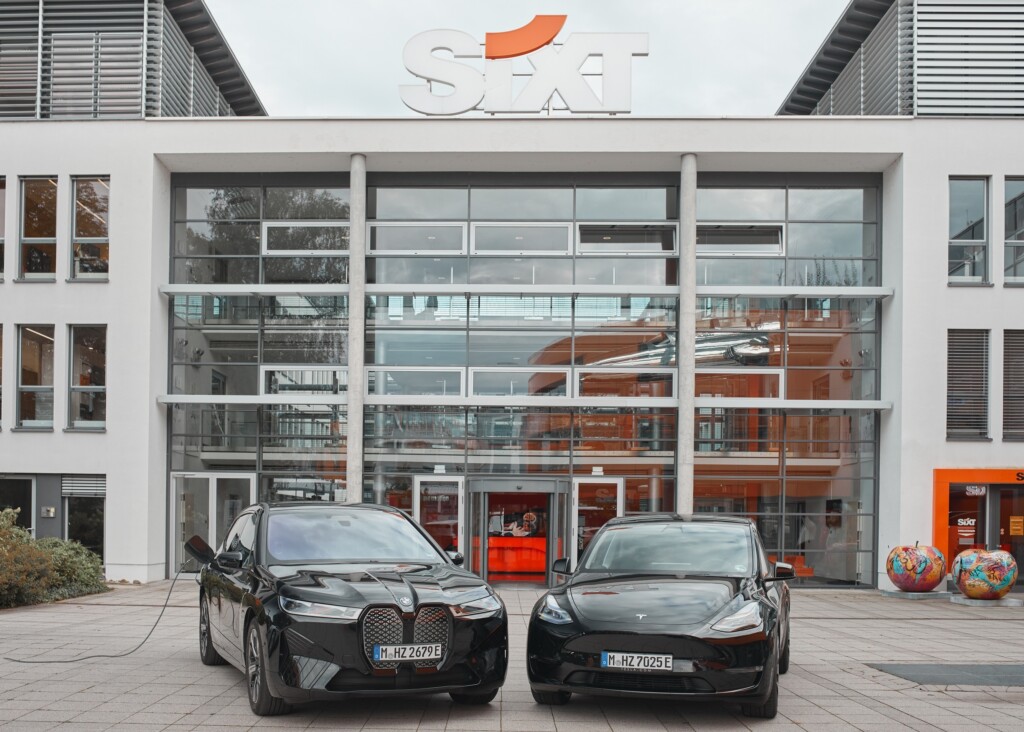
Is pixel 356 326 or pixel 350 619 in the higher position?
pixel 356 326

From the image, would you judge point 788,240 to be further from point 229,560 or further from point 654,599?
point 229,560

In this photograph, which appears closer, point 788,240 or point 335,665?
point 335,665

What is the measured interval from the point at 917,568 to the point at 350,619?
49.6 feet

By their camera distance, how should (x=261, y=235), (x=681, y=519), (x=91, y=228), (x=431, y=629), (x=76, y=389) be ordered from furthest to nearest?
1. (x=261, y=235)
2. (x=91, y=228)
3. (x=76, y=389)
4. (x=681, y=519)
5. (x=431, y=629)

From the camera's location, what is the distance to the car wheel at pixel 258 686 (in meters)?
8.10

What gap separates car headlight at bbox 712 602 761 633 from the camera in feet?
26.7

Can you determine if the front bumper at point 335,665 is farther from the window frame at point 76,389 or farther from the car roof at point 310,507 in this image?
the window frame at point 76,389

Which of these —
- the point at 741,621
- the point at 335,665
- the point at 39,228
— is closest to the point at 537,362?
the point at 39,228

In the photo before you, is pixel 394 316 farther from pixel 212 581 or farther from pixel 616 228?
pixel 212 581

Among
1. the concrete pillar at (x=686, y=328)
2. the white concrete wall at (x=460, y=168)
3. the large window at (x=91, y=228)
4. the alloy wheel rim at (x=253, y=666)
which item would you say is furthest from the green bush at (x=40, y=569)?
the concrete pillar at (x=686, y=328)

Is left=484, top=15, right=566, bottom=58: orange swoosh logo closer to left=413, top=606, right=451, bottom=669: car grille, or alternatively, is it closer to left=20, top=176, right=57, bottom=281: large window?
left=20, top=176, right=57, bottom=281: large window

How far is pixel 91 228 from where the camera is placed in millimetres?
22641

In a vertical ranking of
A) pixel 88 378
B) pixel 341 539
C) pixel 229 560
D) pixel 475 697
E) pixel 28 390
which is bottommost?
pixel 475 697

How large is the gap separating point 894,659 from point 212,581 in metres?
7.20
